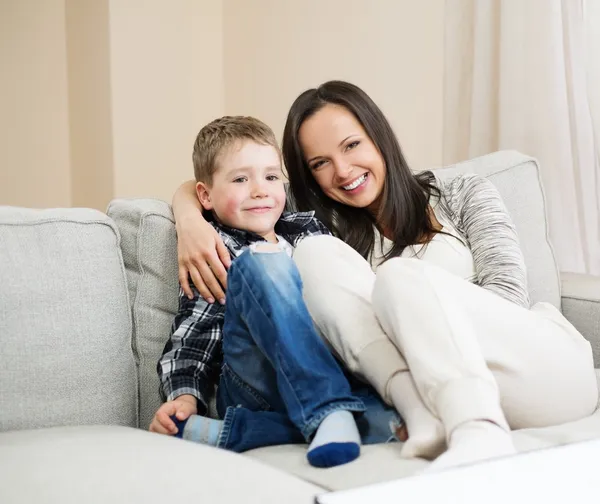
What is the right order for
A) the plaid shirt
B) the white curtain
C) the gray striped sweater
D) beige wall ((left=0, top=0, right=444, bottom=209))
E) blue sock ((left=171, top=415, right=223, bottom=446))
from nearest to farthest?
blue sock ((left=171, top=415, right=223, bottom=446)) < the plaid shirt < the gray striped sweater < the white curtain < beige wall ((left=0, top=0, right=444, bottom=209))

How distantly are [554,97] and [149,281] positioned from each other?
1191mm

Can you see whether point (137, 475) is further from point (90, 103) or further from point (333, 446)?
point (90, 103)

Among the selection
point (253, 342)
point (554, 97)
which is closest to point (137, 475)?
point (253, 342)

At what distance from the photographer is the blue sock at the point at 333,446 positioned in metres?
0.82

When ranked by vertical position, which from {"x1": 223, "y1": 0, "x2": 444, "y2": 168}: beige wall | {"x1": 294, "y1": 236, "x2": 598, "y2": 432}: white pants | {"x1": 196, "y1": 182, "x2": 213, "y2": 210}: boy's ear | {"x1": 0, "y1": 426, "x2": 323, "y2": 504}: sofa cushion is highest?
{"x1": 223, "y1": 0, "x2": 444, "y2": 168}: beige wall

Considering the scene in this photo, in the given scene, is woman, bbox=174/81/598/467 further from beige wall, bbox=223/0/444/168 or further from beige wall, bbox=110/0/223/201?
beige wall, bbox=110/0/223/201

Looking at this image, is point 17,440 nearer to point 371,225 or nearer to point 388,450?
point 388,450

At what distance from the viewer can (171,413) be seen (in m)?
1.10

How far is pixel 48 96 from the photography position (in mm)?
2855

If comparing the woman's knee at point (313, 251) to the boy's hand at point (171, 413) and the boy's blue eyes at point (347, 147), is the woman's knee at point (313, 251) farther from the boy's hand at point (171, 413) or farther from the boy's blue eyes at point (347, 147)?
the boy's blue eyes at point (347, 147)

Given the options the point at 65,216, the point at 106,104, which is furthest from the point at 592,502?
the point at 106,104

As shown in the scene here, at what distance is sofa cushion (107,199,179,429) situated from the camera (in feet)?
4.09

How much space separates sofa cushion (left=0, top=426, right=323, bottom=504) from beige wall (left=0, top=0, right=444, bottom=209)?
1837mm

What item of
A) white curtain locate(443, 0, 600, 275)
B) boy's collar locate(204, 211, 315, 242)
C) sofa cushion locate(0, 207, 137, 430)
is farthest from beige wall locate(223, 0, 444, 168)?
sofa cushion locate(0, 207, 137, 430)
